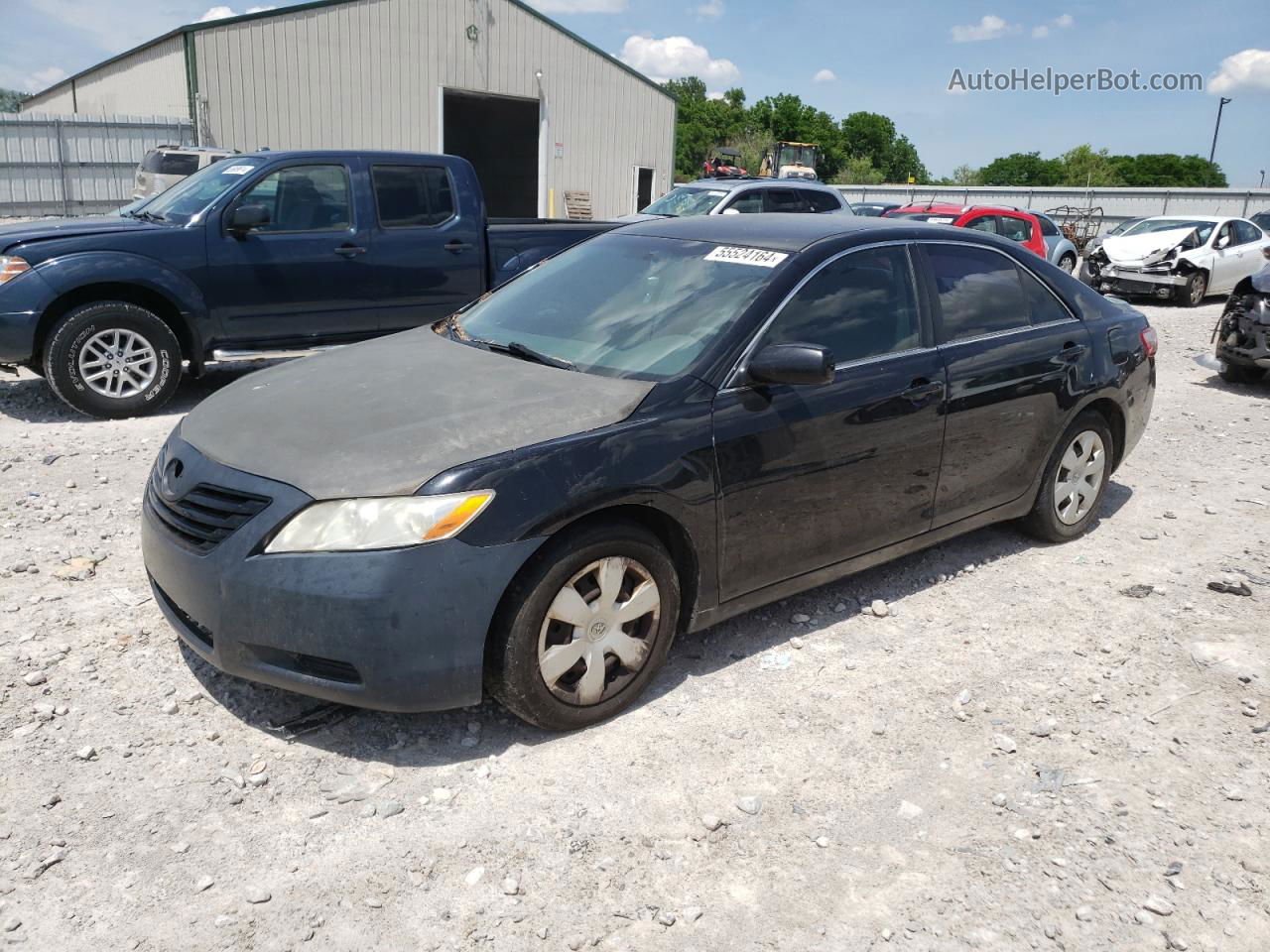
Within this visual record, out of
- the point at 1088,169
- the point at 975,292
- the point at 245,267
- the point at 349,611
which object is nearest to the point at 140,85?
the point at 245,267

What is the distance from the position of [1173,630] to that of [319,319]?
613 cm

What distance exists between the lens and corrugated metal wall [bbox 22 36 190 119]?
→ 20.5m

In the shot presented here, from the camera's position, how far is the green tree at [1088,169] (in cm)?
8231

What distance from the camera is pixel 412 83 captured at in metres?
23.1

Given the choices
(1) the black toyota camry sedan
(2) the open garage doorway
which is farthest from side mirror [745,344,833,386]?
(2) the open garage doorway

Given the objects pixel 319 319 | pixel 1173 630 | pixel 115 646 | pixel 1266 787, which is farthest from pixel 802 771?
pixel 319 319

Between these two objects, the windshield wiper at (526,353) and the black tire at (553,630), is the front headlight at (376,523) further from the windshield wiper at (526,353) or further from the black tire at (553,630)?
the windshield wiper at (526,353)

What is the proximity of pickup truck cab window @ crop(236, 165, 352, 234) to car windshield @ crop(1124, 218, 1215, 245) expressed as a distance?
50.6 ft

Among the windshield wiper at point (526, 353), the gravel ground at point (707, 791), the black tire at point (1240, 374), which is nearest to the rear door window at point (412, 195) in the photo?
the gravel ground at point (707, 791)

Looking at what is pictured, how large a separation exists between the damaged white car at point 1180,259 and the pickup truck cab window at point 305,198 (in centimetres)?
1438

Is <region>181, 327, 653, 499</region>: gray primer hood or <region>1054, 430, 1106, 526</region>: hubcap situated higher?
<region>181, 327, 653, 499</region>: gray primer hood

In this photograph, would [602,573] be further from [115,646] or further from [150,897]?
[115,646]

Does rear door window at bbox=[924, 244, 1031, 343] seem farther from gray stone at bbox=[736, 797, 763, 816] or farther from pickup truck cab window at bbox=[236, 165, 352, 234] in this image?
pickup truck cab window at bbox=[236, 165, 352, 234]

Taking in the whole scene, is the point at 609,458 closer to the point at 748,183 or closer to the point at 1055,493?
the point at 1055,493
